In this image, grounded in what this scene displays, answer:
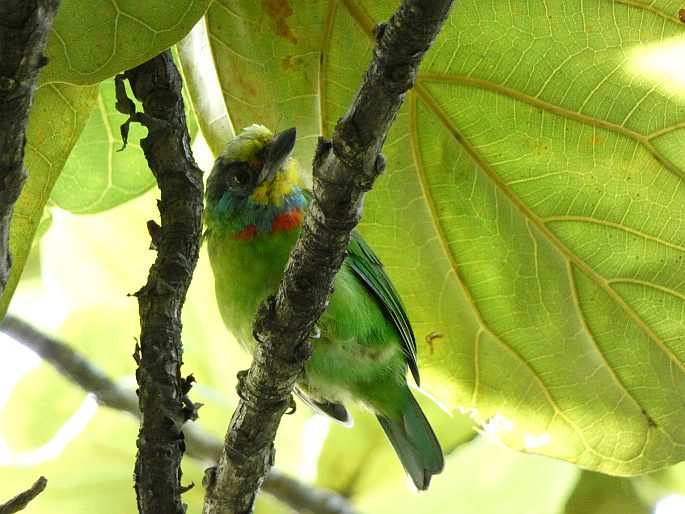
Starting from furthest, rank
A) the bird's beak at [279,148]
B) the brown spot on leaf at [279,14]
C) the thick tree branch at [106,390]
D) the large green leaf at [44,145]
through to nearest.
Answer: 1. the thick tree branch at [106,390]
2. the bird's beak at [279,148]
3. the brown spot on leaf at [279,14]
4. the large green leaf at [44,145]

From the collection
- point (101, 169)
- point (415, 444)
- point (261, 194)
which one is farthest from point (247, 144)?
point (415, 444)

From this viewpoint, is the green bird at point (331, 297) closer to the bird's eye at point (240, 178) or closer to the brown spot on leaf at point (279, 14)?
the bird's eye at point (240, 178)

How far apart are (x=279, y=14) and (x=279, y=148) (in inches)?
14.4

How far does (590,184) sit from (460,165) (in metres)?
0.35

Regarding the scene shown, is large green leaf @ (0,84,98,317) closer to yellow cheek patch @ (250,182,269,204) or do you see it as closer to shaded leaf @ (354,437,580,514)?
yellow cheek patch @ (250,182,269,204)

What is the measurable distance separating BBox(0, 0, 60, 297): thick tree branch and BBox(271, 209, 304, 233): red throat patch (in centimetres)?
140

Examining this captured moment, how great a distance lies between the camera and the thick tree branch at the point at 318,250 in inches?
41.4

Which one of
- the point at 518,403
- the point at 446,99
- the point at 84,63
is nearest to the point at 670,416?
the point at 518,403

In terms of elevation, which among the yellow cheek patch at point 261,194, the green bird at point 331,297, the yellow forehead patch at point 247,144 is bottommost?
the green bird at point 331,297

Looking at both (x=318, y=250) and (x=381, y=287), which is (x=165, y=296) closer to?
(x=318, y=250)

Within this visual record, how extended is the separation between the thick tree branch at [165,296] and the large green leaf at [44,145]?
199mm

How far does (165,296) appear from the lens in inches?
65.1

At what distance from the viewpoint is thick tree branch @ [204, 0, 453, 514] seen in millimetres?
1053

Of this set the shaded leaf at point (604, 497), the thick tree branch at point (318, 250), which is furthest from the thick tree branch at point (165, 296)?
the shaded leaf at point (604, 497)
